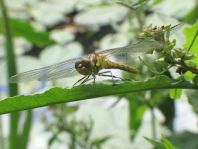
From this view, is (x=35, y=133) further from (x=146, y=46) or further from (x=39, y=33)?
(x=146, y=46)

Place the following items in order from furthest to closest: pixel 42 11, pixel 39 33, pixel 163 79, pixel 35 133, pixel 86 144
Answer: pixel 42 11, pixel 35 133, pixel 39 33, pixel 86 144, pixel 163 79

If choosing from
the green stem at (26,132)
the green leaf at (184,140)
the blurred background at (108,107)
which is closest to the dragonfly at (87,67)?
the blurred background at (108,107)

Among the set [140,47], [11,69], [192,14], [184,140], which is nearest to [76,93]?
[140,47]

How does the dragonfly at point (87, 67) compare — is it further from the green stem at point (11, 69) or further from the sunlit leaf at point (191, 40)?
the green stem at point (11, 69)

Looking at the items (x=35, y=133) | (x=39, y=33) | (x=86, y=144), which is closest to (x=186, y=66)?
(x=86, y=144)

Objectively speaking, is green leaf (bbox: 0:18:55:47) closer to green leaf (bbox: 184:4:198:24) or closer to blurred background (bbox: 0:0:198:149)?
blurred background (bbox: 0:0:198:149)

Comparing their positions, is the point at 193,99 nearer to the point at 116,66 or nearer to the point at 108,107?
the point at 116,66

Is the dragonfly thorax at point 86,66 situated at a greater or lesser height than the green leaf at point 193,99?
greater
